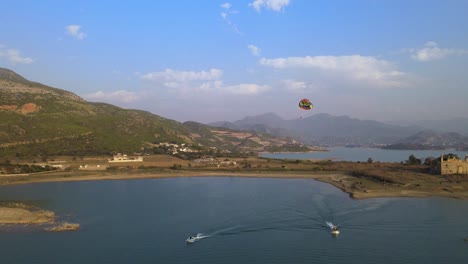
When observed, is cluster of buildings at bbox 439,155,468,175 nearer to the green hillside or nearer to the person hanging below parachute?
the person hanging below parachute

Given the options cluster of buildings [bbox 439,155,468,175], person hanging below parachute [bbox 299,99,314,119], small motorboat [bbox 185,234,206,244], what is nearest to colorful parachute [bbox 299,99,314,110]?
person hanging below parachute [bbox 299,99,314,119]

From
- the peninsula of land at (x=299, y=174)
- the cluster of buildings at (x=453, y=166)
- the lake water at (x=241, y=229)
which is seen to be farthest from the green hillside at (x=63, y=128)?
the cluster of buildings at (x=453, y=166)

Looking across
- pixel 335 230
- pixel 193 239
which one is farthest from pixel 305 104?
pixel 193 239

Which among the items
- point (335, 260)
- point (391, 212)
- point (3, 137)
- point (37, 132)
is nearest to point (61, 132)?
point (37, 132)

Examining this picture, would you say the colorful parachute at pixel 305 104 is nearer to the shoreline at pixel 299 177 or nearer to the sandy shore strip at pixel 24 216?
the shoreline at pixel 299 177

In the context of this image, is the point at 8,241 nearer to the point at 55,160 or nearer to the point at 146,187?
the point at 146,187
